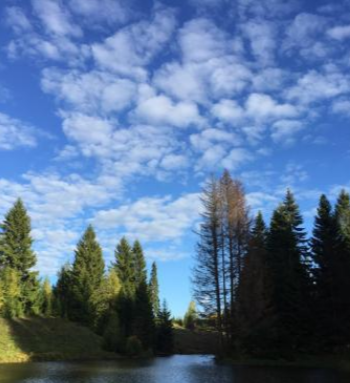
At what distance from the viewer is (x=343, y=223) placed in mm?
56375

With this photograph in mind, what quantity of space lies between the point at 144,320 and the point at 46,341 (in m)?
23.6

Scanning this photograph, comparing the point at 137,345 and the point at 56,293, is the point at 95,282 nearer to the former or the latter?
the point at 56,293

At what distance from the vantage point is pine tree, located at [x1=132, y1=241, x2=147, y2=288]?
90.4 meters

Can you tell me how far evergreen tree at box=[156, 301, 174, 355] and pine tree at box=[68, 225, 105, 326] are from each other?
15.8m

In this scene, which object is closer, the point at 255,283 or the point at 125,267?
the point at 255,283

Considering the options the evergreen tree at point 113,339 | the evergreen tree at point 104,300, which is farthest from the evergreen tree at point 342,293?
the evergreen tree at point 104,300

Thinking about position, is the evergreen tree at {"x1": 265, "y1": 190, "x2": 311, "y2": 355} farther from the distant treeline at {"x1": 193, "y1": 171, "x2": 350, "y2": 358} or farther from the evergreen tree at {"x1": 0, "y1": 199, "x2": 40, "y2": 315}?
the evergreen tree at {"x1": 0, "y1": 199, "x2": 40, "y2": 315}

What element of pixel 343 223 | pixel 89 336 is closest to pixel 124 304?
pixel 89 336

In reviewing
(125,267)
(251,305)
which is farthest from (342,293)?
(125,267)

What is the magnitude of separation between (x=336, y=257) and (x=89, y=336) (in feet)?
105

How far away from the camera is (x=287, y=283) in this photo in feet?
143

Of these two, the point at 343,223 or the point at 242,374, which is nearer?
the point at 242,374

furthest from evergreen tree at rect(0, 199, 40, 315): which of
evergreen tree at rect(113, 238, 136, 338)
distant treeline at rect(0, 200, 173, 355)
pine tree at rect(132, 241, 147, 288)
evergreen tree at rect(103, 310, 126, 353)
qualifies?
pine tree at rect(132, 241, 147, 288)

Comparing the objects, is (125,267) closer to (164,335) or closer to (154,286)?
(164,335)
